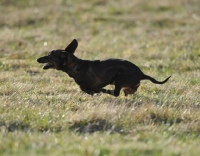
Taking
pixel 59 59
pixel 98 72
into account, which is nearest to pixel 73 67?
pixel 59 59

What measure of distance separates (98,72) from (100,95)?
0.78 m

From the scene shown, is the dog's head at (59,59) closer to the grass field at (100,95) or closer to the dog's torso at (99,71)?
the dog's torso at (99,71)

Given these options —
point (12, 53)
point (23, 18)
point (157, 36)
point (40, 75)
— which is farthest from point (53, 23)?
point (40, 75)

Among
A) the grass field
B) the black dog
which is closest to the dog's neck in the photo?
the black dog

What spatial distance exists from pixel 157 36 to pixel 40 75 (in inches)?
320

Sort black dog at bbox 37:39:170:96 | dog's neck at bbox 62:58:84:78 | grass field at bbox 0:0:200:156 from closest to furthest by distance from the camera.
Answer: grass field at bbox 0:0:200:156 < black dog at bbox 37:39:170:96 < dog's neck at bbox 62:58:84:78

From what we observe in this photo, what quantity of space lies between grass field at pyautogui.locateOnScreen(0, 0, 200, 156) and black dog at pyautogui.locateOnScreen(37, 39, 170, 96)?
0.25m

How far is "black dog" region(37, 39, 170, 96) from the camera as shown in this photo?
10188 millimetres

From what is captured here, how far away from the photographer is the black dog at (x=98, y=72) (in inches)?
401

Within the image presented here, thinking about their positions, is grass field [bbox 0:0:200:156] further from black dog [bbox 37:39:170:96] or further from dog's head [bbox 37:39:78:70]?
dog's head [bbox 37:39:78:70]

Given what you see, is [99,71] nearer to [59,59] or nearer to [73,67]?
[73,67]

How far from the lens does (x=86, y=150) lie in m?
6.80

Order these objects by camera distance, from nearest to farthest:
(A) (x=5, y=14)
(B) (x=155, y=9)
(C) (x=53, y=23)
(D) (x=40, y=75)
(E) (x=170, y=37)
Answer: (D) (x=40, y=75) < (E) (x=170, y=37) < (C) (x=53, y=23) < (A) (x=5, y=14) < (B) (x=155, y=9)

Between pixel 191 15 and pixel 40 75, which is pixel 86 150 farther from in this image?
pixel 191 15
